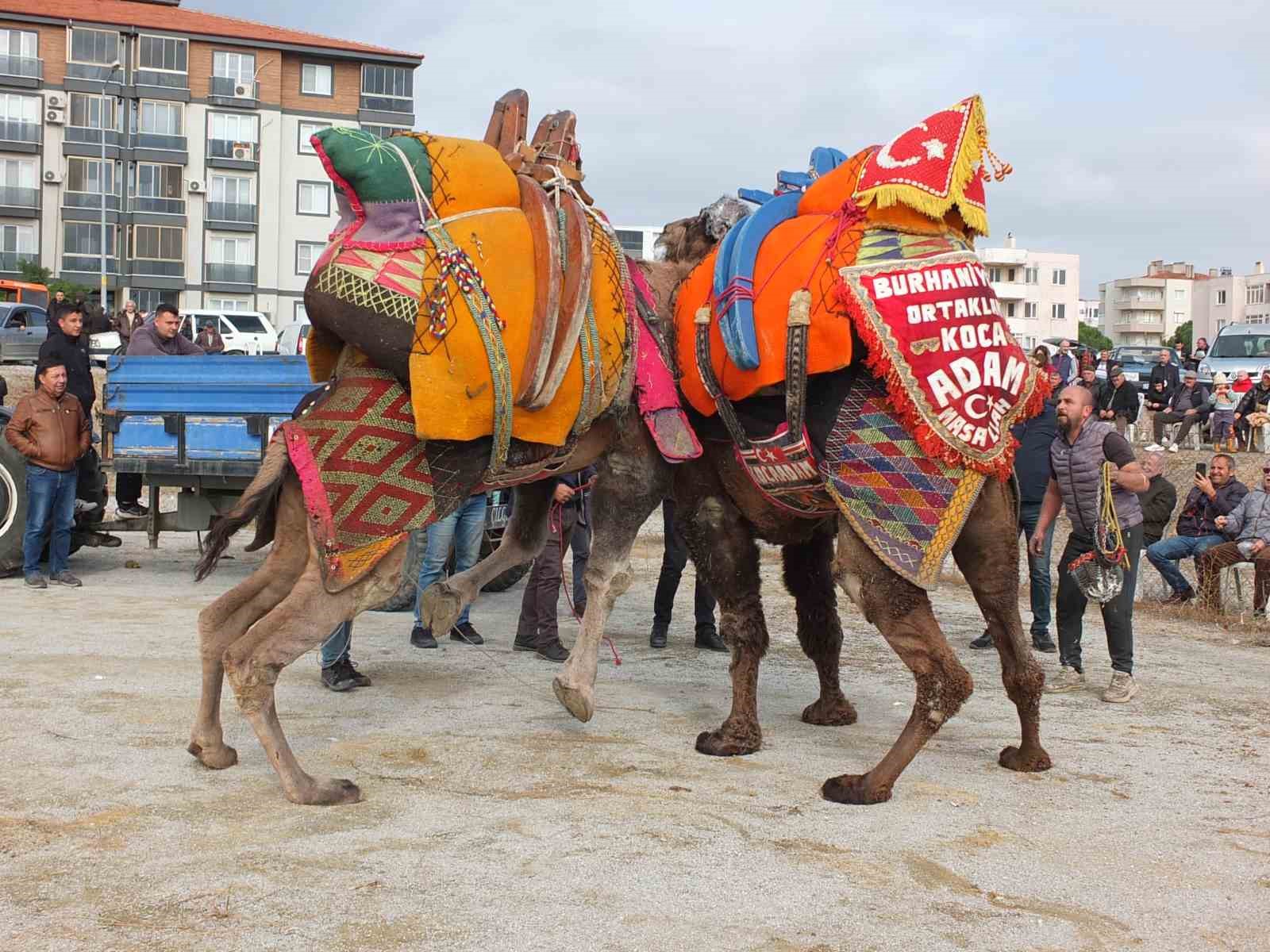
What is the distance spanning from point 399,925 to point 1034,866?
2186mm

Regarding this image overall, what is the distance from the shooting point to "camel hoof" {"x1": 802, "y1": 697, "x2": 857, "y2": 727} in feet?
20.6

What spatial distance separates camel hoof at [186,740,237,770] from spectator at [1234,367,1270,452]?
17.4 m

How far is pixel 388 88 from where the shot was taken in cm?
5166

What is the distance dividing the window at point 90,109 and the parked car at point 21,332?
Result: 26773mm

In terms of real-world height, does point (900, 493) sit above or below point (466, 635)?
above

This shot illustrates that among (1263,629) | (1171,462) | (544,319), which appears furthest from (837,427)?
(1171,462)

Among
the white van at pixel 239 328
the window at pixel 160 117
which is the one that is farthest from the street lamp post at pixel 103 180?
the white van at pixel 239 328

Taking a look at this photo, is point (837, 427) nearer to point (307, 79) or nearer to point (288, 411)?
point (288, 411)

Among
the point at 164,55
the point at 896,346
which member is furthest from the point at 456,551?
the point at 164,55

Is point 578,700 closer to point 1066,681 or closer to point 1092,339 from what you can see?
point 1066,681

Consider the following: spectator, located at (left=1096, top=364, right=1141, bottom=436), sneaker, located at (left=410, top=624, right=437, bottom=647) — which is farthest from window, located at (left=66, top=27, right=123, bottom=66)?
sneaker, located at (left=410, top=624, right=437, bottom=647)

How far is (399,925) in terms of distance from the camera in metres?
3.60

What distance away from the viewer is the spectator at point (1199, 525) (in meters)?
11.0

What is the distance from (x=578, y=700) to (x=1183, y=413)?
18.1m
